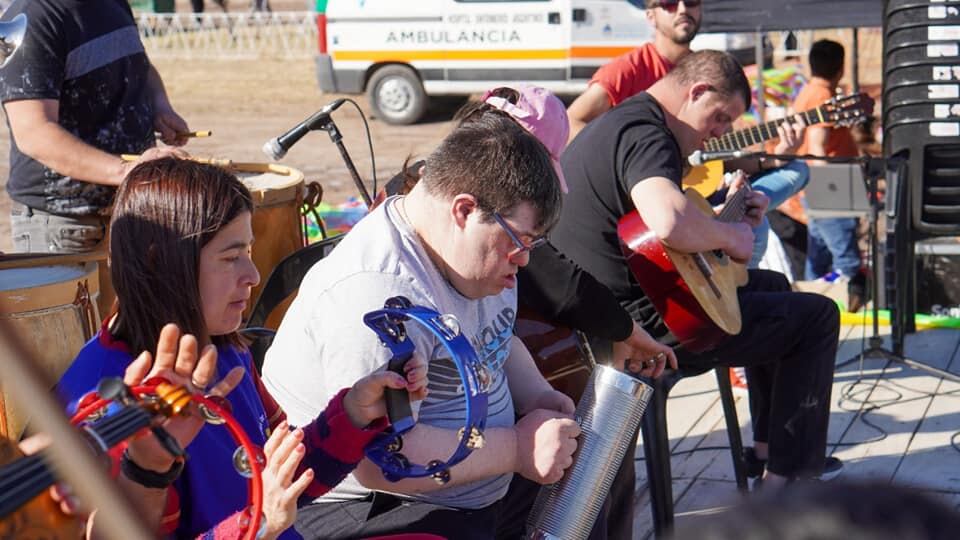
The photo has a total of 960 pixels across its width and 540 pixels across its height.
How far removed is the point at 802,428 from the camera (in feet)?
12.2

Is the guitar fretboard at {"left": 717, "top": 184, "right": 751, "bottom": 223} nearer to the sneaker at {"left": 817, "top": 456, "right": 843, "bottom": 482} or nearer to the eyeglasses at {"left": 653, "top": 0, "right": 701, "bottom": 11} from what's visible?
the sneaker at {"left": 817, "top": 456, "right": 843, "bottom": 482}

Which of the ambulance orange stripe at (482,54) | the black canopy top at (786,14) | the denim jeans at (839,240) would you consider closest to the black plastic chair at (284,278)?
the denim jeans at (839,240)

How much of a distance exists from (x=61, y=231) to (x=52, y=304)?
2.95 ft

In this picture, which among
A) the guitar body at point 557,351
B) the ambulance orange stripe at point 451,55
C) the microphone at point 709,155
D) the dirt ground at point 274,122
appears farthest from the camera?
the ambulance orange stripe at point 451,55

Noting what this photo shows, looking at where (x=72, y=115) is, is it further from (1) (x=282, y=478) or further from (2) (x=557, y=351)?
(1) (x=282, y=478)

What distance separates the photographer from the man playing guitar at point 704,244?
3.60 metres

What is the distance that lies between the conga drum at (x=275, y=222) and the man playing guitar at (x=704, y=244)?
0.85 m

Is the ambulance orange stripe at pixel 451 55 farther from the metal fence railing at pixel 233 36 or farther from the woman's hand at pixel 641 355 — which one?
the woman's hand at pixel 641 355

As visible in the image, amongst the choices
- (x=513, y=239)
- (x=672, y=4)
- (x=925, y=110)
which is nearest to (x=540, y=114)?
(x=513, y=239)

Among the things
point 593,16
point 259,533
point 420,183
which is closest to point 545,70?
point 593,16

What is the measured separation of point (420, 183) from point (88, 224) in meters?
1.56

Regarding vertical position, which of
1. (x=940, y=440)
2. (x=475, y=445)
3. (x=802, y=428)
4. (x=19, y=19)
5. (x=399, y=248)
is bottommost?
(x=940, y=440)

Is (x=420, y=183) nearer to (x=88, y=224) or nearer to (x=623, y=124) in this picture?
(x=623, y=124)

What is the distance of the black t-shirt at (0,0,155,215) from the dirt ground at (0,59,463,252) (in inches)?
206
